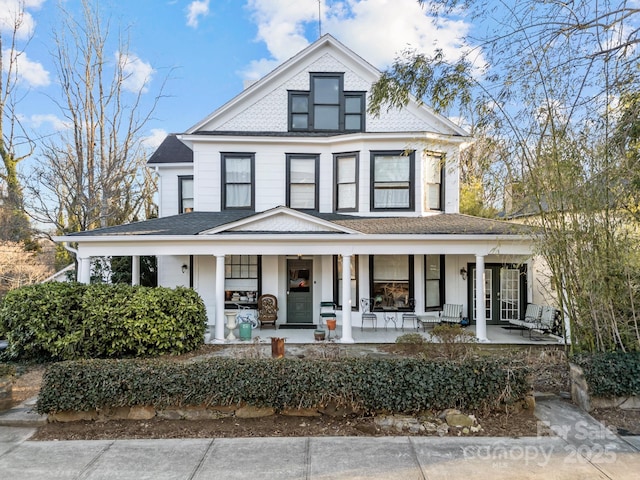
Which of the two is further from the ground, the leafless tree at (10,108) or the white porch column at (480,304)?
the leafless tree at (10,108)

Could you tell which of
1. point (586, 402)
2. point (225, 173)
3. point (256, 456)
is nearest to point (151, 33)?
point (225, 173)

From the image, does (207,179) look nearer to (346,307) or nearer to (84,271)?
(84,271)

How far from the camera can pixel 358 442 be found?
184 inches

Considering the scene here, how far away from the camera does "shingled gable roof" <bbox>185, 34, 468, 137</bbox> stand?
11594 mm

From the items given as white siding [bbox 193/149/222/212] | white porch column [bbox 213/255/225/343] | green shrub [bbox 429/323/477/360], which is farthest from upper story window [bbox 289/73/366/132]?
green shrub [bbox 429/323/477/360]

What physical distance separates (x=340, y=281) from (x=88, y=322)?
6.47 meters

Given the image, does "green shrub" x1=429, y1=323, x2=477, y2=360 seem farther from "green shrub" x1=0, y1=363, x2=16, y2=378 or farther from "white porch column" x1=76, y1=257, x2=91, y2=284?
"white porch column" x1=76, y1=257, x2=91, y2=284

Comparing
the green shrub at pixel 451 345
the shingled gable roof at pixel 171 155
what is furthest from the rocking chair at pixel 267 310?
the shingled gable roof at pixel 171 155

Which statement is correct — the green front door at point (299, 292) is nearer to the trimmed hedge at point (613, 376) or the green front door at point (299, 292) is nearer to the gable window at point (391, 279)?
the gable window at point (391, 279)

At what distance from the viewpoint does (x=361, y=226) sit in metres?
10.1

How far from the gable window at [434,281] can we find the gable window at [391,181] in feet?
5.73

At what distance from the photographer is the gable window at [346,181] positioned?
11.5 meters

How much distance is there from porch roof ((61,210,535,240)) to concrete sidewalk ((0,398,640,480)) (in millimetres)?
4802

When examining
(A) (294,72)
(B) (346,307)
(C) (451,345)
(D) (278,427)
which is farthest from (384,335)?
(A) (294,72)
